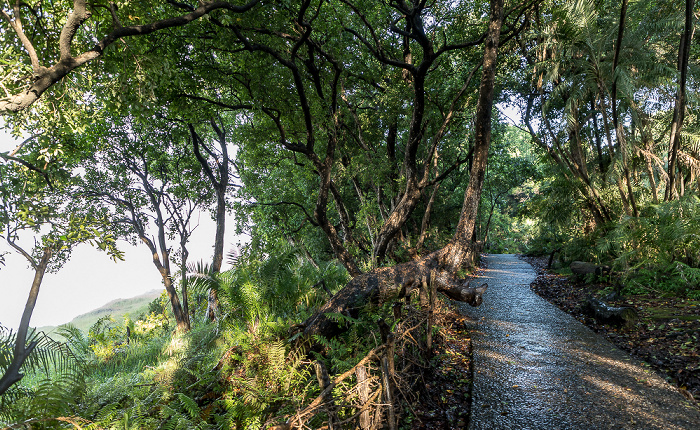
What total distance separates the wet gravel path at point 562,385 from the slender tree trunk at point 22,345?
3.88 meters

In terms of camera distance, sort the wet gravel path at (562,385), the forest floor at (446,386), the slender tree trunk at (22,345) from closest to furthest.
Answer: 1. the slender tree trunk at (22,345)
2. the wet gravel path at (562,385)
3. the forest floor at (446,386)

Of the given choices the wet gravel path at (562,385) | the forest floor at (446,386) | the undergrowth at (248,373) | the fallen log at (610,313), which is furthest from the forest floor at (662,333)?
the undergrowth at (248,373)

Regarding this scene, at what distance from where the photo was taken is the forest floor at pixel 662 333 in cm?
384

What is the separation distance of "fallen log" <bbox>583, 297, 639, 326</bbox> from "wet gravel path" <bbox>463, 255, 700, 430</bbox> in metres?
0.41

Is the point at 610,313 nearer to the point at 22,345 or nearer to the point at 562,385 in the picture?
the point at 562,385

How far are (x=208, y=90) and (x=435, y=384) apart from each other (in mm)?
8336

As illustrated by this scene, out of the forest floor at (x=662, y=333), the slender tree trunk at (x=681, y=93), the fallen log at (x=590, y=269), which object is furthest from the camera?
the fallen log at (x=590, y=269)

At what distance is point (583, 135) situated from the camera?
36.0 ft

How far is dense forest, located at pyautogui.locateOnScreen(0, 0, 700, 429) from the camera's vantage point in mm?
3496

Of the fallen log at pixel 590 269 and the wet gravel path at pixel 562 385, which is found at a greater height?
the fallen log at pixel 590 269

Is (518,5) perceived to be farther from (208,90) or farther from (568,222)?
(208,90)

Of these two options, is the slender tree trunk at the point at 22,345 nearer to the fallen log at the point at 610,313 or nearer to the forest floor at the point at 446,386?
the forest floor at the point at 446,386

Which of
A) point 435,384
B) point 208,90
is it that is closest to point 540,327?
point 435,384

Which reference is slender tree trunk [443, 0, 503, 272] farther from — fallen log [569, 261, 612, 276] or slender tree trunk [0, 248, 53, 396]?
slender tree trunk [0, 248, 53, 396]
